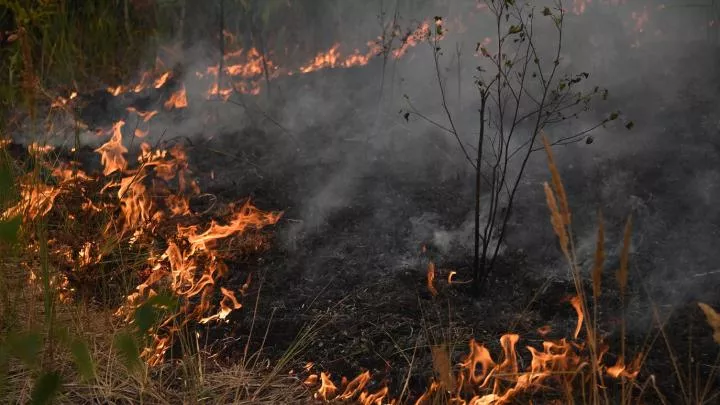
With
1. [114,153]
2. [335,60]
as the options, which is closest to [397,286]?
[114,153]

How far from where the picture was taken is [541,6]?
5848 millimetres

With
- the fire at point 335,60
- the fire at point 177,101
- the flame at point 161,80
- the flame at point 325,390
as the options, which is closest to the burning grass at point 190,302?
the flame at point 325,390

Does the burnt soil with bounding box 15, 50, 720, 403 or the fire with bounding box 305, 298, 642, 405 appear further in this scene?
the burnt soil with bounding box 15, 50, 720, 403

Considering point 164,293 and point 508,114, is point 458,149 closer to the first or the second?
point 508,114

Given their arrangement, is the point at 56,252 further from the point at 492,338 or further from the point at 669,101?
the point at 669,101

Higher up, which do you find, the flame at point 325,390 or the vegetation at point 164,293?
the vegetation at point 164,293

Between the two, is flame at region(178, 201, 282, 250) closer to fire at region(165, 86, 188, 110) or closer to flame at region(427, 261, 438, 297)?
flame at region(427, 261, 438, 297)

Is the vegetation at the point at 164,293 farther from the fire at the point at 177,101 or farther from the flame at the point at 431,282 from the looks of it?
the fire at the point at 177,101

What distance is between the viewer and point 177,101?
539cm

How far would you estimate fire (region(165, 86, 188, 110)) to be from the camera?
17.6 feet

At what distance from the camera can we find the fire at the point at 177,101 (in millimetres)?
5359

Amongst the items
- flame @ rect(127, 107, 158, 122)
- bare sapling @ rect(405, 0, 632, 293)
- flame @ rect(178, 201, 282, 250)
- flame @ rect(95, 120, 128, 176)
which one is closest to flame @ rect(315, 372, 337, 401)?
bare sapling @ rect(405, 0, 632, 293)

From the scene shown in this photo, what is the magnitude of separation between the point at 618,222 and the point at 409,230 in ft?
3.43

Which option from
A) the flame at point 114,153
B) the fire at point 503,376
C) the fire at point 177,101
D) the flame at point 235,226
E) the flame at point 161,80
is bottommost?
the fire at point 503,376
